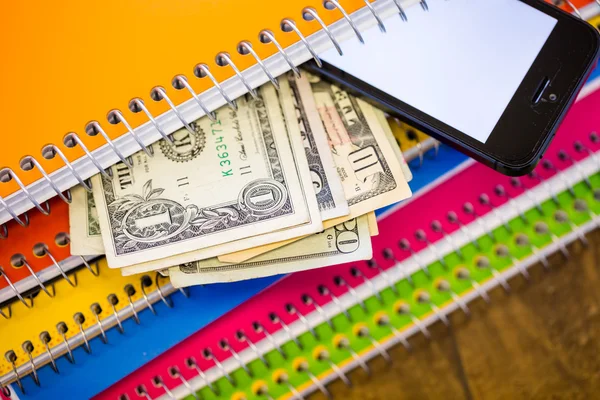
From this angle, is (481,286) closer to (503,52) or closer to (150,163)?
(503,52)

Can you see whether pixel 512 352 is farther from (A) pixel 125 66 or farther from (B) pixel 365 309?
(A) pixel 125 66

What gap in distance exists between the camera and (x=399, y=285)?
94 cm

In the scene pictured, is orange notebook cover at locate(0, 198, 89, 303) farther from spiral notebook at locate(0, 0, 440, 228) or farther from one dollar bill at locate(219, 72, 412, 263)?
one dollar bill at locate(219, 72, 412, 263)

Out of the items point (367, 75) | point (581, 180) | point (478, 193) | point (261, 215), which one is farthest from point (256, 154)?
point (581, 180)

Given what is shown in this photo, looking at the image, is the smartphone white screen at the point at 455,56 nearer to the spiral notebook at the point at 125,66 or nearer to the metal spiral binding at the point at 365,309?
the spiral notebook at the point at 125,66

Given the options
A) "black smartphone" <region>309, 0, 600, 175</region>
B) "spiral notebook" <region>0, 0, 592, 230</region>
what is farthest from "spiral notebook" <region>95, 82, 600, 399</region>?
"spiral notebook" <region>0, 0, 592, 230</region>

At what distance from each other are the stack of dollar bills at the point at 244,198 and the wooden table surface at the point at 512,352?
21 cm

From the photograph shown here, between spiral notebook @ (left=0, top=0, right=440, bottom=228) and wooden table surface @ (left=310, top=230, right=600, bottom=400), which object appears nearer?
spiral notebook @ (left=0, top=0, right=440, bottom=228)

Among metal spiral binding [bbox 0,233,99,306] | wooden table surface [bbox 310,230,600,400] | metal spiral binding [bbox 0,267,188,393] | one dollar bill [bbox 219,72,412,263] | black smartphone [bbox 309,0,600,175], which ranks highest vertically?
black smartphone [bbox 309,0,600,175]

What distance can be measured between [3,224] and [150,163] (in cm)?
24

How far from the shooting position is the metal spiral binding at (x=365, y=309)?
0.90 meters

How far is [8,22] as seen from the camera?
2.72 ft

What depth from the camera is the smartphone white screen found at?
0.88m

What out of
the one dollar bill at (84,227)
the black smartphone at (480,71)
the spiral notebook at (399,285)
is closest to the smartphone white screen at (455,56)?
the black smartphone at (480,71)
